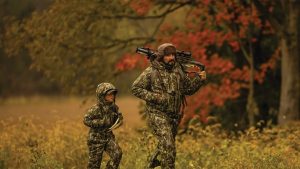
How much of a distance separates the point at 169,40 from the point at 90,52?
296 cm

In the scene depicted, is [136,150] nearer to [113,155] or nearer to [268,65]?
[113,155]

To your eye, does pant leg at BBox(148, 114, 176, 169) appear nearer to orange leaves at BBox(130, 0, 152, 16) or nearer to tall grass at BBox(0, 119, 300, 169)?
tall grass at BBox(0, 119, 300, 169)

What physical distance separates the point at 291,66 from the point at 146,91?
10.2 m

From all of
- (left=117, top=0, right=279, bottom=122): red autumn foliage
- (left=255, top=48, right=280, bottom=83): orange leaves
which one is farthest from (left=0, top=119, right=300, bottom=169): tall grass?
(left=255, top=48, right=280, bottom=83): orange leaves

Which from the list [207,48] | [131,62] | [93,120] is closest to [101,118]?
[93,120]

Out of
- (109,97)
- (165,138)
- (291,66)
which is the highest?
(291,66)

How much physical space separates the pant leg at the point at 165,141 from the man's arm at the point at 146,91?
310 millimetres

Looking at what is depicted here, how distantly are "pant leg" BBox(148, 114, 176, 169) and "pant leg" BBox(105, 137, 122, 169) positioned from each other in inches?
30.9

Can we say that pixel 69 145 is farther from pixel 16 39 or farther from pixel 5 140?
pixel 16 39

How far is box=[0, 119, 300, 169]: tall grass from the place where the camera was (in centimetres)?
1330

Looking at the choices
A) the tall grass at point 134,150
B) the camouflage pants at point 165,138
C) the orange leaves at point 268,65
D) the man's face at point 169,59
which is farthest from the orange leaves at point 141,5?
the camouflage pants at point 165,138

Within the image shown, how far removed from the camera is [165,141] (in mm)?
11547

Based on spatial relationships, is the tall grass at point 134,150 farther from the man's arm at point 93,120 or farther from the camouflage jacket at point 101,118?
the man's arm at point 93,120

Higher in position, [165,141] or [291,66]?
[291,66]
